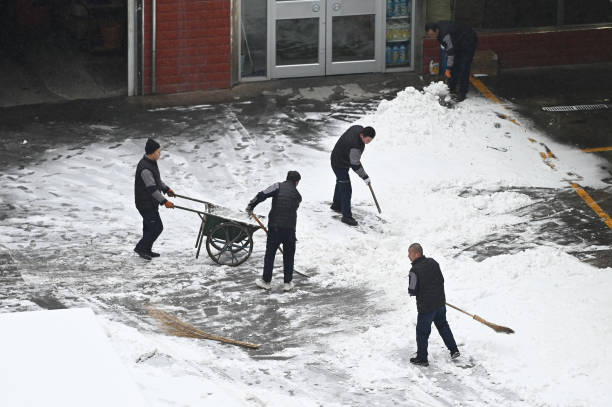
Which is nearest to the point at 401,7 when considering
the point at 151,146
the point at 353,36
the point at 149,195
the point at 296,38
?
the point at 353,36

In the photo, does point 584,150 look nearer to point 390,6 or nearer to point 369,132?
point 369,132

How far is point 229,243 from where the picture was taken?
15.3m

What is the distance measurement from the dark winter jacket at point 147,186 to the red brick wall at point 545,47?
9442 millimetres

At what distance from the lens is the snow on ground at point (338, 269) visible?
12477mm

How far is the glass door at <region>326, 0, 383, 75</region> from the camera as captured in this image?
899 inches

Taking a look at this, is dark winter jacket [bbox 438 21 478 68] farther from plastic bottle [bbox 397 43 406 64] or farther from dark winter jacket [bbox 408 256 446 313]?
dark winter jacket [bbox 408 256 446 313]

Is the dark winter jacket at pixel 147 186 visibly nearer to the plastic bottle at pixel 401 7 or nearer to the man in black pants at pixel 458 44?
the man in black pants at pixel 458 44

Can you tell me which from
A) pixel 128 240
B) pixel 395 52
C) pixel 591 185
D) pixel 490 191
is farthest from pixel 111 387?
pixel 395 52

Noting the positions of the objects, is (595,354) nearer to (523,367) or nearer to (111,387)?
(523,367)

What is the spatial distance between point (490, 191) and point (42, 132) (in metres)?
8.29

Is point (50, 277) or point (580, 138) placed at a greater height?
point (580, 138)

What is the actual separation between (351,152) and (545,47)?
849 centimetres

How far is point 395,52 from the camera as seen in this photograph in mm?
23391

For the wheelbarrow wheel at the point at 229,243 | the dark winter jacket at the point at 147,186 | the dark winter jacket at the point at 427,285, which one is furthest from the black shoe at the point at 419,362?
the dark winter jacket at the point at 147,186
